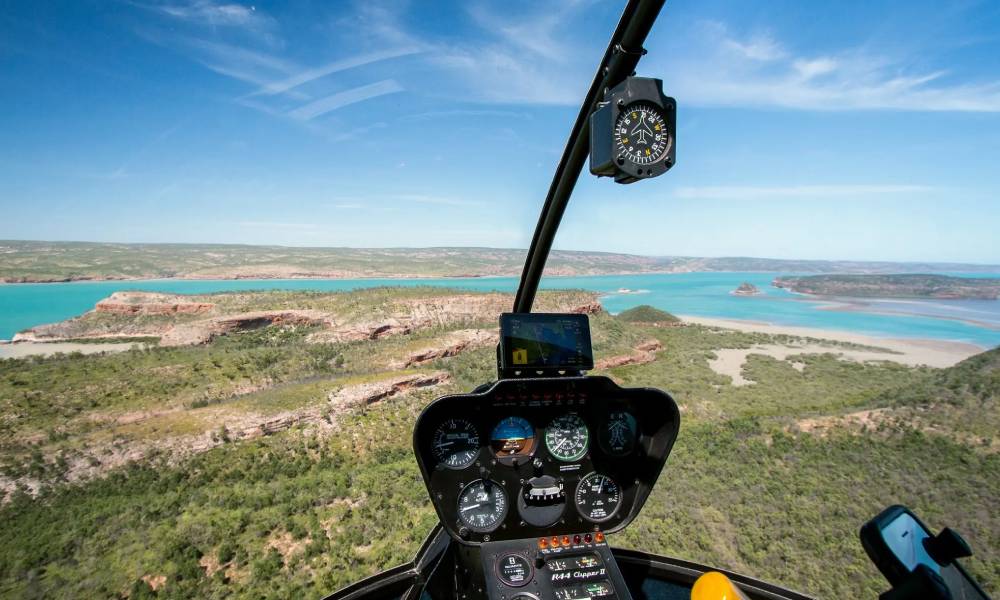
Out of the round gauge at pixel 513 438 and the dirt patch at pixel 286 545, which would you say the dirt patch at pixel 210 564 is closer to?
the dirt patch at pixel 286 545

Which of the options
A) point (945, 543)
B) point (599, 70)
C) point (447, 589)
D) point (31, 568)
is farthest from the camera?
point (31, 568)

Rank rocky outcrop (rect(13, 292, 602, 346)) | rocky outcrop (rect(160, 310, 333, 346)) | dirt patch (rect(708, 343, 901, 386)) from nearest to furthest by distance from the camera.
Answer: dirt patch (rect(708, 343, 901, 386)) → rocky outcrop (rect(13, 292, 602, 346)) → rocky outcrop (rect(160, 310, 333, 346))

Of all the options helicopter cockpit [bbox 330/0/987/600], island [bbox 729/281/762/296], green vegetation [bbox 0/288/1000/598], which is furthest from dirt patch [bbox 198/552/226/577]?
island [bbox 729/281/762/296]

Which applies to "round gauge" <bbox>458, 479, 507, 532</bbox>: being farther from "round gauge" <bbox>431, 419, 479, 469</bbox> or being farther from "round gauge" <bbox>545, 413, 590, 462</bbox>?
"round gauge" <bbox>545, 413, 590, 462</bbox>

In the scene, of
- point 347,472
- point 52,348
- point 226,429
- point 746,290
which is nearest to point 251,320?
point 52,348

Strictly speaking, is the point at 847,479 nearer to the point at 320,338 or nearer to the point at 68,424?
the point at 68,424

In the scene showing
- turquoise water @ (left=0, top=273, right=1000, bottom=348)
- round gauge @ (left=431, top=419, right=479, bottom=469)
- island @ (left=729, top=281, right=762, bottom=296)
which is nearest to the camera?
round gauge @ (left=431, top=419, right=479, bottom=469)

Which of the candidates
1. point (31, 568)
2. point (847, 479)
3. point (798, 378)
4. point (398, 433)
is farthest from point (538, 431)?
point (798, 378)
